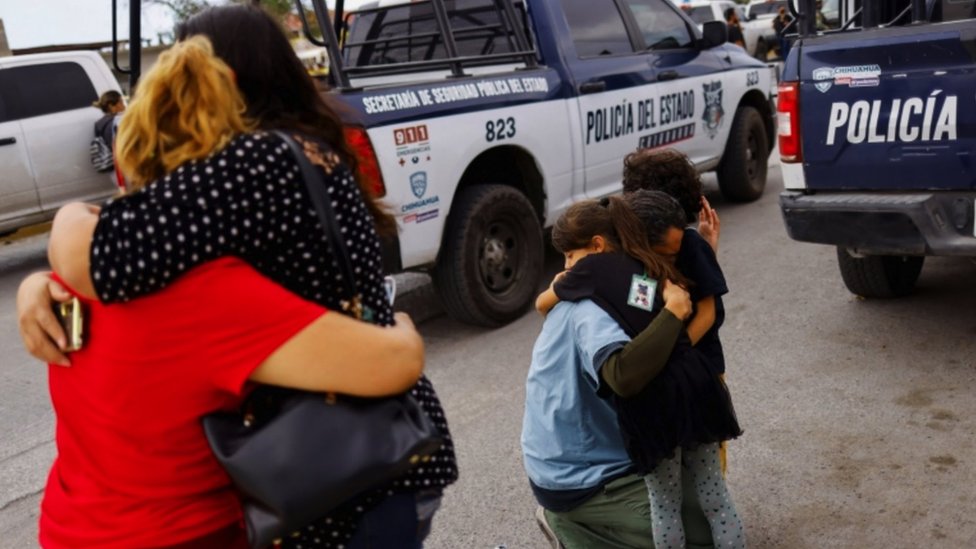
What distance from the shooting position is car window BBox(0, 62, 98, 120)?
9508 mm

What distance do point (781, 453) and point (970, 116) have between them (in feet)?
5.07

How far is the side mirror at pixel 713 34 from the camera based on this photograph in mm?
7484

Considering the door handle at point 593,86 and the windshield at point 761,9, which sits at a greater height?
the door handle at point 593,86

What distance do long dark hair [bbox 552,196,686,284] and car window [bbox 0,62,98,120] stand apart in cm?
796

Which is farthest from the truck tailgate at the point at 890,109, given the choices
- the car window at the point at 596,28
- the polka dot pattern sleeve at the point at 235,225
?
the polka dot pattern sleeve at the point at 235,225

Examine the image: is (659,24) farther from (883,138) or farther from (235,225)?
(235,225)

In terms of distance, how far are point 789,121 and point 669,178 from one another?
190 cm

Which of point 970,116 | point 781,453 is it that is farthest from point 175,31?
point 970,116

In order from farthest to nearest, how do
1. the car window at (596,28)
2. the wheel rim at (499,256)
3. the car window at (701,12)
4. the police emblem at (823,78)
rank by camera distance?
the car window at (701,12) < the car window at (596,28) < the wheel rim at (499,256) < the police emblem at (823,78)

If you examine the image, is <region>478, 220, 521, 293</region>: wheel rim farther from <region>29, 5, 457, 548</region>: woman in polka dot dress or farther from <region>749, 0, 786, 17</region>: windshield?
<region>749, 0, 786, 17</region>: windshield

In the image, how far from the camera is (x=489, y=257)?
593 centimetres

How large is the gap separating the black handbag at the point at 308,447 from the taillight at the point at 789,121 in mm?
3675

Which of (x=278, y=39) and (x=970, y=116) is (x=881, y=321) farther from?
(x=278, y=39)

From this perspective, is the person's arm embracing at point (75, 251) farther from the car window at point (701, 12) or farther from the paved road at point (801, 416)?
the car window at point (701, 12)
